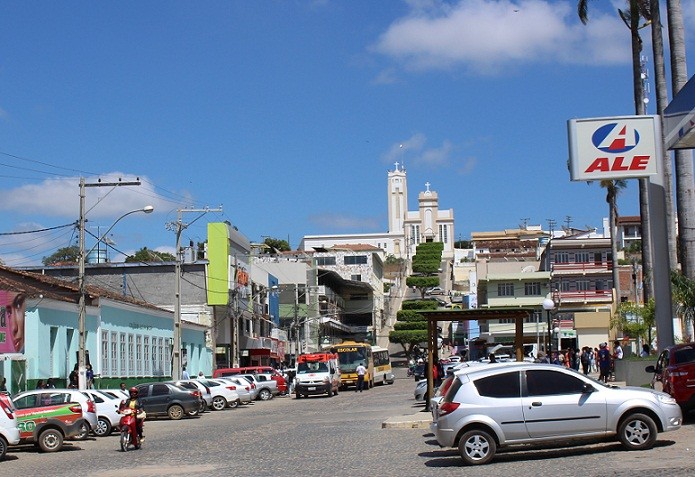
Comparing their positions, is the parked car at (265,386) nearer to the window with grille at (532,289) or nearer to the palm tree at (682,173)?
the palm tree at (682,173)

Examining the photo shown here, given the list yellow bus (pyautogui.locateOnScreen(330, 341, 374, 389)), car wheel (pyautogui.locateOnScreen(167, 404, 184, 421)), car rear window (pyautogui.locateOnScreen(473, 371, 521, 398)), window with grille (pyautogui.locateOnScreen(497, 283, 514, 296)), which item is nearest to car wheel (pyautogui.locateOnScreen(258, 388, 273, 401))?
yellow bus (pyautogui.locateOnScreen(330, 341, 374, 389))

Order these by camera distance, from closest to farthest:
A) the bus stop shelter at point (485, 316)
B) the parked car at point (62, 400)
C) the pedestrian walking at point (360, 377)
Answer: the parked car at point (62, 400), the bus stop shelter at point (485, 316), the pedestrian walking at point (360, 377)

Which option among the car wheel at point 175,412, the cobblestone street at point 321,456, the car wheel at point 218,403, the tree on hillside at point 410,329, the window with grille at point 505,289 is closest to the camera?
the cobblestone street at point 321,456

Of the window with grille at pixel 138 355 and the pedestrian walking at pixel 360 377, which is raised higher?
the window with grille at pixel 138 355

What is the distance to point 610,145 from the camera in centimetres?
2639

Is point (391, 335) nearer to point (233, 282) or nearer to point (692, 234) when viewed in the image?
point (233, 282)

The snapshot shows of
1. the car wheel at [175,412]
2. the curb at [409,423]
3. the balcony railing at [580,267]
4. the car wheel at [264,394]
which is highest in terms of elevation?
the balcony railing at [580,267]

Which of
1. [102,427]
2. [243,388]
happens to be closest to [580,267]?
[243,388]

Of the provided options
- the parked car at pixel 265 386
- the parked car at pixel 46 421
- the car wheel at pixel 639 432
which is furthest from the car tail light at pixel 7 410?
the parked car at pixel 265 386

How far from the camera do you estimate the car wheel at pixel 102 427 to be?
98.4 feet

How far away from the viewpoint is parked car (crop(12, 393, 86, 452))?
25047mm

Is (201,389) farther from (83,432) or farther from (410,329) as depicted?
(410,329)

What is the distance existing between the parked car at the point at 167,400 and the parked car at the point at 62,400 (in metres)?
9.97

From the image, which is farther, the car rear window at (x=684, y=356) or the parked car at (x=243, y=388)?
the parked car at (x=243, y=388)
